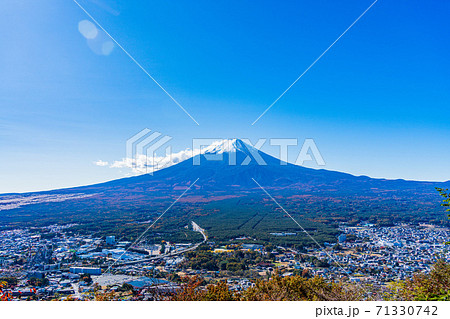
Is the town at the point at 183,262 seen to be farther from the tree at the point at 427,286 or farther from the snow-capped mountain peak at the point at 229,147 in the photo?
the snow-capped mountain peak at the point at 229,147

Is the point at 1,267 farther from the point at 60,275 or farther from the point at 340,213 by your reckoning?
the point at 340,213

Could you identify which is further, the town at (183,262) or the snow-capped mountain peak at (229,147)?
the snow-capped mountain peak at (229,147)

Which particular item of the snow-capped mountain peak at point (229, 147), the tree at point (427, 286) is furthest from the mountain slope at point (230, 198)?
the tree at point (427, 286)

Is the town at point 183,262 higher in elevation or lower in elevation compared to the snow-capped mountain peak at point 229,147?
lower

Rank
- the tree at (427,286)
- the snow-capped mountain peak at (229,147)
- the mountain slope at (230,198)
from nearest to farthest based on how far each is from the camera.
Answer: the tree at (427,286) → the mountain slope at (230,198) → the snow-capped mountain peak at (229,147)

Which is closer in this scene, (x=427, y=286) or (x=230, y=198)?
(x=427, y=286)

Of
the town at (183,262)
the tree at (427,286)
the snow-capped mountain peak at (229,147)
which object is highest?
the snow-capped mountain peak at (229,147)

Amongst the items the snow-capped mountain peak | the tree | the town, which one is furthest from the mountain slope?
the tree

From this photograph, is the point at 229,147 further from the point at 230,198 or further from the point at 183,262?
the point at 183,262

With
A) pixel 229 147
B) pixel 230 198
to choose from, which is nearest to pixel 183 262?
pixel 230 198

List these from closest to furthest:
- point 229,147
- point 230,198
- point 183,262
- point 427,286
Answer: point 427,286 → point 183,262 → point 230,198 → point 229,147
